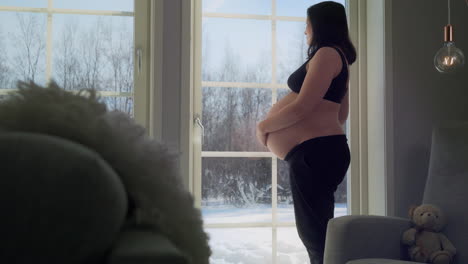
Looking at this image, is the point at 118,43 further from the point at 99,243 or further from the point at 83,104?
the point at 99,243

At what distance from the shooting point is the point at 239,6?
9.30 feet

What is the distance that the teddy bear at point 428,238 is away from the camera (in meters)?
2.02

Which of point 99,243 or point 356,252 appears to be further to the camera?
point 356,252

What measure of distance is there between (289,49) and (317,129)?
2.92 ft

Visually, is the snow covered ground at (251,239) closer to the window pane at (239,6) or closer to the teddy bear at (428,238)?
the teddy bear at (428,238)

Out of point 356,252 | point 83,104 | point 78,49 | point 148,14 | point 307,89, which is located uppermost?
point 148,14

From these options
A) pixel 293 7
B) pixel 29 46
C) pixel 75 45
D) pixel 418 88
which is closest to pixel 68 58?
pixel 75 45

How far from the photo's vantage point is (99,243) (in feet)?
1.77

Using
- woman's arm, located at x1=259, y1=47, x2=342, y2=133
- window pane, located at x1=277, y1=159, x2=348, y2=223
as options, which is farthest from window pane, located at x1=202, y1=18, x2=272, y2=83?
woman's arm, located at x1=259, y1=47, x2=342, y2=133

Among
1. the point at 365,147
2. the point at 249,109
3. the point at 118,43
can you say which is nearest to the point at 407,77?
the point at 365,147

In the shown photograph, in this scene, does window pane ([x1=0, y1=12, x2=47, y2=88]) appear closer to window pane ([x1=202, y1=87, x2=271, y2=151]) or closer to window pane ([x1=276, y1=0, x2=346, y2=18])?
window pane ([x1=202, y1=87, x2=271, y2=151])

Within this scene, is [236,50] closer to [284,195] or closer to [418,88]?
[284,195]

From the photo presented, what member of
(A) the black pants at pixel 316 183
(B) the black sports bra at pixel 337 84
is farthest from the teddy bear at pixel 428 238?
(B) the black sports bra at pixel 337 84

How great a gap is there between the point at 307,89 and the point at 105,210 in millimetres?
1606
